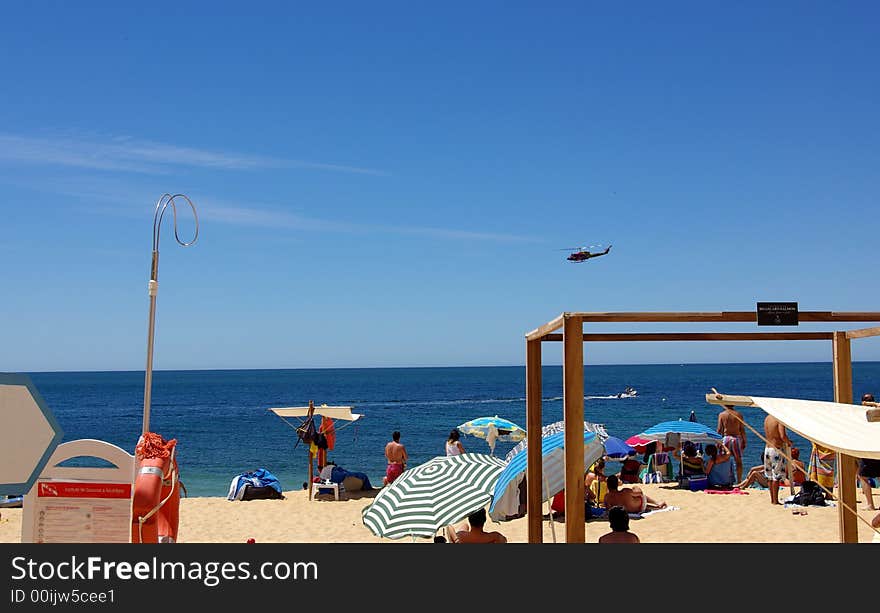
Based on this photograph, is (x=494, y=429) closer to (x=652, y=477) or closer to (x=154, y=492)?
(x=652, y=477)

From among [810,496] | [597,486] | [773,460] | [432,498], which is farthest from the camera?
[597,486]

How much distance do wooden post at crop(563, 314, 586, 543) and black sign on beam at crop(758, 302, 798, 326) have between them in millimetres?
1203

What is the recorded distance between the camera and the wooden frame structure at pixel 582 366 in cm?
453

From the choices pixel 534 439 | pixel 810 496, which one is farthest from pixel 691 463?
pixel 534 439

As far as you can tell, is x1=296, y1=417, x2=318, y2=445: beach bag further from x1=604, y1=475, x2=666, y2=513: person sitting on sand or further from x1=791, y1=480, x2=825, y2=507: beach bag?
x1=791, y1=480, x2=825, y2=507: beach bag

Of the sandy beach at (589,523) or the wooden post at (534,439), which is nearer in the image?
the wooden post at (534,439)

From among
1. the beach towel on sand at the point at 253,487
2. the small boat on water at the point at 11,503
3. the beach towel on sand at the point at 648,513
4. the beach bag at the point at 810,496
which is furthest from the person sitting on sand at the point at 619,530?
the small boat on water at the point at 11,503

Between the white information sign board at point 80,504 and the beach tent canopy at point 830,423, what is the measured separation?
14.1ft

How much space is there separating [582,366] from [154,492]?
332 cm

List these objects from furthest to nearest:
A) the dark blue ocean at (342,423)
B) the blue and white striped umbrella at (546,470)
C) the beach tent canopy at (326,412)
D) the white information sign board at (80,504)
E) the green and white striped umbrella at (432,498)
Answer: the dark blue ocean at (342,423), the beach tent canopy at (326,412), the blue and white striped umbrella at (546,470), the green and white striped umbrella at (432,498), the white information sign board at (80,504)

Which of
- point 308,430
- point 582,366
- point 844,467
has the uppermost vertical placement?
point 582,366

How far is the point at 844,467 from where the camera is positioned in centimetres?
583

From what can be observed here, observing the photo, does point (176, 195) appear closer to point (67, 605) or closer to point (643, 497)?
point (67, 605)

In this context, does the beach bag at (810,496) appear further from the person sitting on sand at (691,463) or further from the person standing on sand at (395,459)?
the person standing on sand at (395,459)
